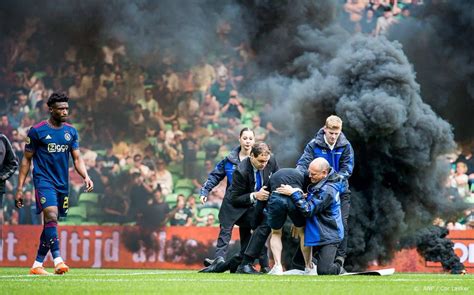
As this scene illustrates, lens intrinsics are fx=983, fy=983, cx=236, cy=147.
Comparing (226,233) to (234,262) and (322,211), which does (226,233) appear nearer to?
(234,262)

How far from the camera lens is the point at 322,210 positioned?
1100 centimetres

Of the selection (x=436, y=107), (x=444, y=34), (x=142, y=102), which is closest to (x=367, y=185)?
(x=436, y=107)

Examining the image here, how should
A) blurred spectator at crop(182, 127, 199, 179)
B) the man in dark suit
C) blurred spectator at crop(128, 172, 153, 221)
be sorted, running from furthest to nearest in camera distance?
blurred spectator at crop(182, 127, 199, 179), blurred spectator at crop(128, 172, 153, 221), the man in dark suit

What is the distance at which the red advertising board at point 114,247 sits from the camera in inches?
815

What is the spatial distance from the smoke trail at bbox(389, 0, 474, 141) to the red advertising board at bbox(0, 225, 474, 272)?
5.48m

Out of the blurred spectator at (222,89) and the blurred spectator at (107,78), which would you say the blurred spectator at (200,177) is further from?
the blurred spectator at (107,78)

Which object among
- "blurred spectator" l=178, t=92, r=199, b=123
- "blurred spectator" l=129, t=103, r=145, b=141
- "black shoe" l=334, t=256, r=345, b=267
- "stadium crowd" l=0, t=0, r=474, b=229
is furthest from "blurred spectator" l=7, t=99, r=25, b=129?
"black shoe" l=334, t=256, r=345, b=267

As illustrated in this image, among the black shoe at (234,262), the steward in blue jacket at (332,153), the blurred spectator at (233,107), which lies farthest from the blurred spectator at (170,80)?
the black shoe at (234,262)

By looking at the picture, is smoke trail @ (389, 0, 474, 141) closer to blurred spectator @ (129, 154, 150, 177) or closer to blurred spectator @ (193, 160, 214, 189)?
blurred spectator @ (193, 160, 214, 189)

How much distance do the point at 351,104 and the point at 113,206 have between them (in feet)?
21.2

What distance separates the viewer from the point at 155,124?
23.2 metres

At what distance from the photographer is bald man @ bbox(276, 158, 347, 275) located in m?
10.9

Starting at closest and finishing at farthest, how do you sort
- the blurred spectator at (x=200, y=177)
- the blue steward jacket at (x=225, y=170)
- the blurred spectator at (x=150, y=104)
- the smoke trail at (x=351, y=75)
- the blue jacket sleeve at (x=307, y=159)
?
the blue jacket sleeve at (x=307, y=159) < the blue steward jacket at (x=225, y=170) < the smoke trail at (x=351, y=75) < the blurred spectator at (x=200, y=177) < the blurred spectator at (x=150, y=104)

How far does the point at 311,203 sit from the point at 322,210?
0.18m
